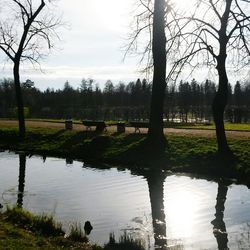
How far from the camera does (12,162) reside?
26438 mm

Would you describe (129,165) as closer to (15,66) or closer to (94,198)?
(94,198)

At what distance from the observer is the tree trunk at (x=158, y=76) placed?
2659cm

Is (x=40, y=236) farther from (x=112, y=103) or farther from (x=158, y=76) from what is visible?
(x=112, y=103)

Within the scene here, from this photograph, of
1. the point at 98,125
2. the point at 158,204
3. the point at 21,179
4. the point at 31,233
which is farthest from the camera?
the point at 98,125

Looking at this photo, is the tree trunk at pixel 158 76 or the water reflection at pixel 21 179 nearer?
the water reflection at pixel 21 179

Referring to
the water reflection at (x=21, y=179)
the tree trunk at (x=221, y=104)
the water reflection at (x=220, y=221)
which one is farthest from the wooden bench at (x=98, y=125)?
the water reflection at (x=220, y=221)

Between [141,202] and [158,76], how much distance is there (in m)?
11.5

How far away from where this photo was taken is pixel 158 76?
27031mm

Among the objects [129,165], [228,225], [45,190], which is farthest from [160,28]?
[228,225]

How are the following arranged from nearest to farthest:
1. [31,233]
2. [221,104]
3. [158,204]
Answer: [31,233] < [158,204] < [221,104]

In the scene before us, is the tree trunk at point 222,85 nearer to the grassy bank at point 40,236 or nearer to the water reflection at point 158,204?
the water reflection at point 158,204

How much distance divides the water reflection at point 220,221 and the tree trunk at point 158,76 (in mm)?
7972

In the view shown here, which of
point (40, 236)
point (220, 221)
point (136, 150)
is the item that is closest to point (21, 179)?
point (136, 150)

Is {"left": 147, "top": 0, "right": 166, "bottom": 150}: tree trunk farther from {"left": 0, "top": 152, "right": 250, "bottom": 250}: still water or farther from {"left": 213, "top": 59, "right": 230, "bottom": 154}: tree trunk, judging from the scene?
{"left": 0, "top": 152, "right": 250, "bottom": 250}: still water
